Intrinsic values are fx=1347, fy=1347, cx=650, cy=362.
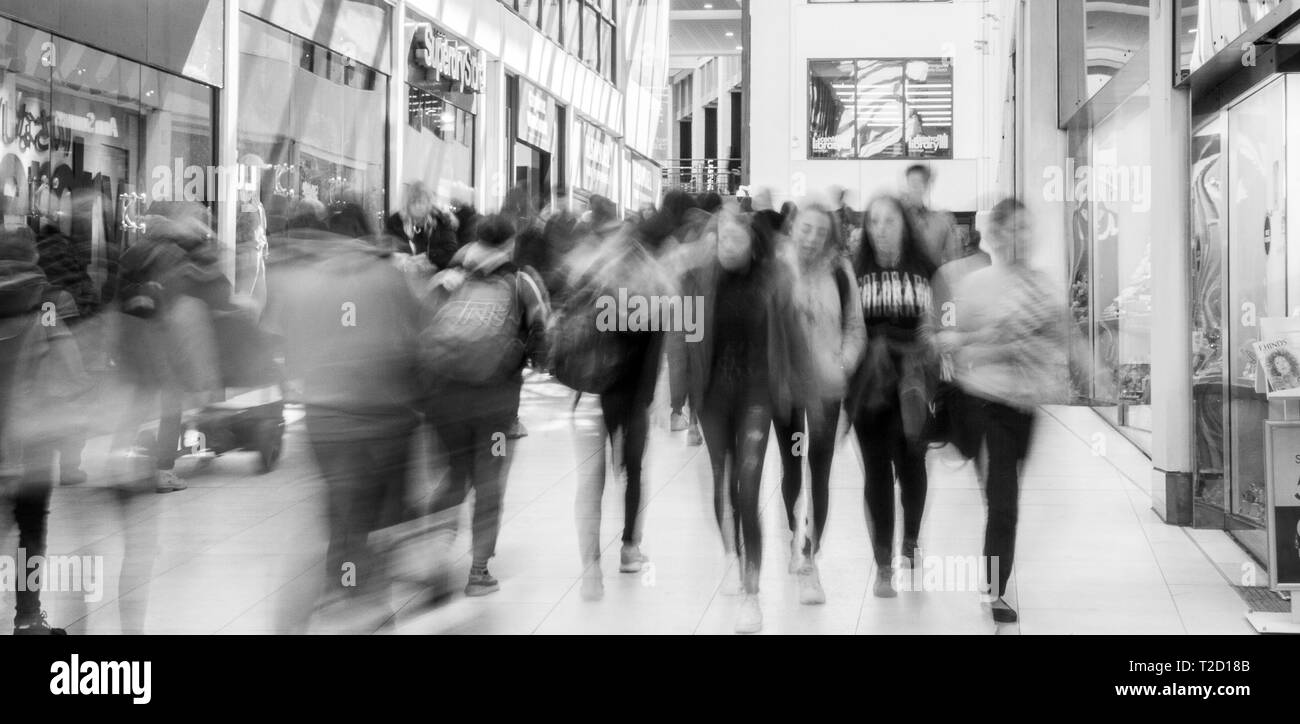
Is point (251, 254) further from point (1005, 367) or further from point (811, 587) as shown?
point (1005, 367)

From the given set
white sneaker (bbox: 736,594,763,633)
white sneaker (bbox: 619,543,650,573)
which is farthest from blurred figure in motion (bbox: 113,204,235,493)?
white sneaker (bbox: 736,594,763,633)

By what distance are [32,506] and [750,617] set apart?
2.69m

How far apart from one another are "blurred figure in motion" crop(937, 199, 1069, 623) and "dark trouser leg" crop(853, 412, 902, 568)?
0.52m

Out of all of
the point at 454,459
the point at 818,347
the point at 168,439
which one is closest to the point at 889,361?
the point at 818,347

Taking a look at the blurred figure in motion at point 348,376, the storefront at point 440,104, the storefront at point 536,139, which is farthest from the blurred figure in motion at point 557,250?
the storefront at point 536,139

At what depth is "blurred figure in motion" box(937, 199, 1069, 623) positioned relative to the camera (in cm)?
535

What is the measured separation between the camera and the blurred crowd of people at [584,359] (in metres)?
4.61

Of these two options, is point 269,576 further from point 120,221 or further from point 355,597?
point 120,221

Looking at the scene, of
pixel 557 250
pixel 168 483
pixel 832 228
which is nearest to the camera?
pixel 832 228

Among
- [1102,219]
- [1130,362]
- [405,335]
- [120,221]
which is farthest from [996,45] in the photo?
[405,335]

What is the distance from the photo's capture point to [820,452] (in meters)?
5.80

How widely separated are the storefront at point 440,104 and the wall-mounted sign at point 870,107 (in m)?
4.49

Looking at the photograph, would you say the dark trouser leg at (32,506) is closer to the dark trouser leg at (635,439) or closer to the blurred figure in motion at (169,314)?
the blurred figure in motion at (169,314)
